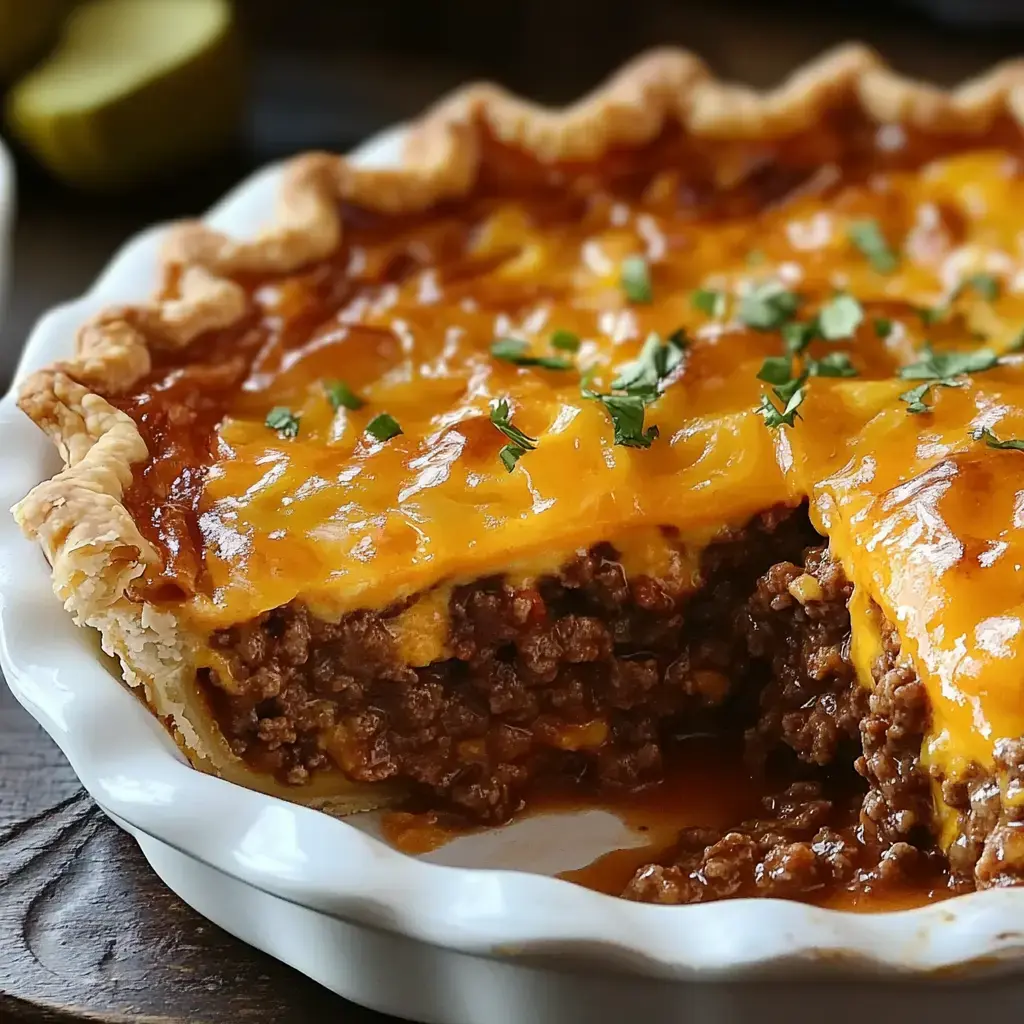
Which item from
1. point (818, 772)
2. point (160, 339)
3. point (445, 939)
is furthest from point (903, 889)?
point (160, 339)

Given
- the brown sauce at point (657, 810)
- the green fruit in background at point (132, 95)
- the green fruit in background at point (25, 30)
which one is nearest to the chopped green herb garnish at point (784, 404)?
the brown sauce at point (657, 810)

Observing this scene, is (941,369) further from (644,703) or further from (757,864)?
(757,864)

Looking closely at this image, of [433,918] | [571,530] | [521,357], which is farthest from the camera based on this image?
[521,357]

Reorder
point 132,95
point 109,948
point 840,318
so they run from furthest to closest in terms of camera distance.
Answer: point 132,95 → point 840,318 → point 109,948

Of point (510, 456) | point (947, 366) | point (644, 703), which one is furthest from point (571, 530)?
point (947, 366)

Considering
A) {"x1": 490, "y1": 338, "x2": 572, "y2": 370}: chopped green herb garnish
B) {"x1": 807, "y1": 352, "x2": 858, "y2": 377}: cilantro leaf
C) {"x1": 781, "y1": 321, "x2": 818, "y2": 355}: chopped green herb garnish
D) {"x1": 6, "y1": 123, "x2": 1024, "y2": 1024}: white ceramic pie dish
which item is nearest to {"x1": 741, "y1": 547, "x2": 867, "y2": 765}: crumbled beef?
{"x1": 807, "y1": 352, "x2": 858, "y2": 377}: cilantro leaf

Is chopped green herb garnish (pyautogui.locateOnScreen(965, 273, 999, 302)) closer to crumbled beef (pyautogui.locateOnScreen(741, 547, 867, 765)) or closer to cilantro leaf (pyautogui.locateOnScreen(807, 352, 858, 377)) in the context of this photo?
cilantro leaf (pyautogui.locateOnScreen(807, 352, 858, 377))

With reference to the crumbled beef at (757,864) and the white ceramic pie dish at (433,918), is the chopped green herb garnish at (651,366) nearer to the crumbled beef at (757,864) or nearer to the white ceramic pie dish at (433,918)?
the crumbled beef at (757,864)
